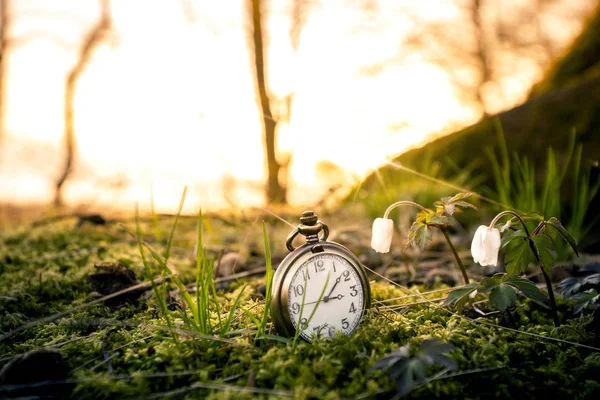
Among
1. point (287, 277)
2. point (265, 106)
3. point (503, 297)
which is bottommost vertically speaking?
point (503, 297)

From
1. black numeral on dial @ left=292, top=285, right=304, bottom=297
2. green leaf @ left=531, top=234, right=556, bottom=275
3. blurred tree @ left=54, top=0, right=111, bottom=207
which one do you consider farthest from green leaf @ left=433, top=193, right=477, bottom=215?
blurred tree @ left=54, top=0, right=111, bottom=207

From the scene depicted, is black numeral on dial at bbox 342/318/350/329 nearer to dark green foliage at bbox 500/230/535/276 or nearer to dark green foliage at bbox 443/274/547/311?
dark green foliage at bbox 443/274/547/311

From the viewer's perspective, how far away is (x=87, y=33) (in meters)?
11.7

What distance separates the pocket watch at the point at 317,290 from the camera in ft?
6.23

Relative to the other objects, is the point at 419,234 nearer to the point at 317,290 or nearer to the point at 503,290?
the point at 503,290

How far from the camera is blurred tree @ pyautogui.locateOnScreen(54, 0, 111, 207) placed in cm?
1161

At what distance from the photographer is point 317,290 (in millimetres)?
1977

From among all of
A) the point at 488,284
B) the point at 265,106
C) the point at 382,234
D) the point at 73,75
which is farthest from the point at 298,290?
the point at 73,75

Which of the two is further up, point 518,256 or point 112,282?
point 518,256

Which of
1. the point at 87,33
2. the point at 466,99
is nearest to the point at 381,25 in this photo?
the point at 466,99

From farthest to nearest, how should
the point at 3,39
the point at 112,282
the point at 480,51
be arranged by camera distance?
the point at 480,51, the point at 3,39, the point at 112,282

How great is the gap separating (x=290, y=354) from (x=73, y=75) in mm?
12258

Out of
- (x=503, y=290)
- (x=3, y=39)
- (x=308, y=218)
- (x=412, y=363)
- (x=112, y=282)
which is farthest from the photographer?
(x=3, y=39)

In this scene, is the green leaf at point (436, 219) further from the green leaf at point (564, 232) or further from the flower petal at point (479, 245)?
the green leaf at point (564, 232)
